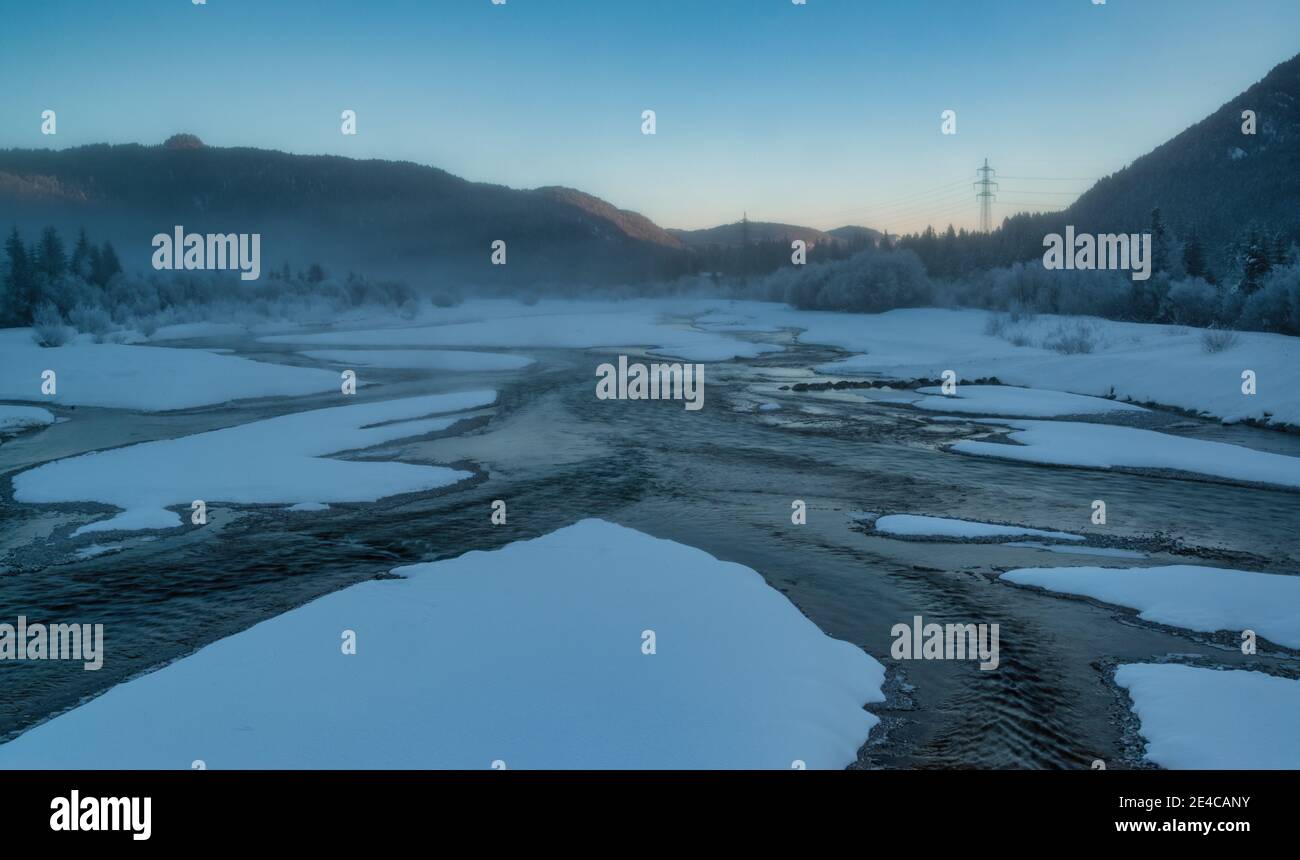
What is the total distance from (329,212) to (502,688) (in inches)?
6422

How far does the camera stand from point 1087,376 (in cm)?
2239

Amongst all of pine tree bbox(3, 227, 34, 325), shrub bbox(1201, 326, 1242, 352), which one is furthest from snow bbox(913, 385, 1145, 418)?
pine tree bbox(3, 227, 34, 325)

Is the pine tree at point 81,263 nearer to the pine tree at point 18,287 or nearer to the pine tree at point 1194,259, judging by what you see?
the pine tree at point 18,287

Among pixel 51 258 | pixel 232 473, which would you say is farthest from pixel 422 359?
pixel 51 258

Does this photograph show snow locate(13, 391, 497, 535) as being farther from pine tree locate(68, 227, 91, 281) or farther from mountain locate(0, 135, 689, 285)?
mountain locate(0, 135, 689, 285)

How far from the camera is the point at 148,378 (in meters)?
23.1

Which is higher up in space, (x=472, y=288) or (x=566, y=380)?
(x=472, y=288)

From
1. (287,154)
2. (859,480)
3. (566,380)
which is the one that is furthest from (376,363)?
(287,154)

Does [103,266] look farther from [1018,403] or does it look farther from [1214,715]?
[1214,715]

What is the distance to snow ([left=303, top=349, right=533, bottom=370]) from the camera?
28.8 m

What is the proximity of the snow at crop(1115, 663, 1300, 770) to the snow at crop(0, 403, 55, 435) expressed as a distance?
19.7 metres

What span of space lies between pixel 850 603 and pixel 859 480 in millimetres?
5203
